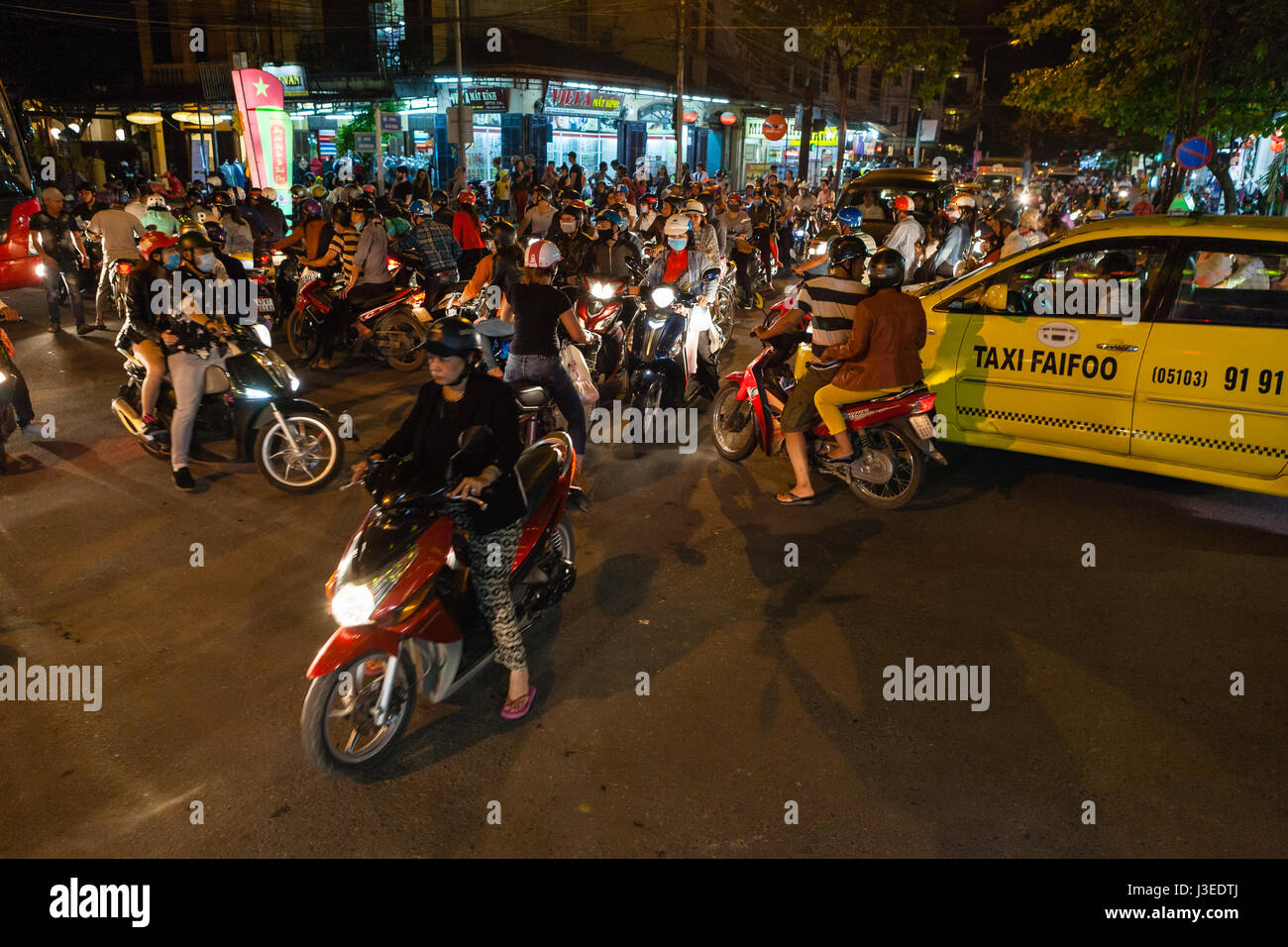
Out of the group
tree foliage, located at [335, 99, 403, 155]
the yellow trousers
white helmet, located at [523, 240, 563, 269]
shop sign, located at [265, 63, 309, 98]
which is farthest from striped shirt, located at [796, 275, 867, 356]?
shop sign, located at [265, 63, 309, 98]

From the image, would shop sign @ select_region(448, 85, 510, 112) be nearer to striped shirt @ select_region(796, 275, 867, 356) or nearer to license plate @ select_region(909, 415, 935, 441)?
striped shirt @ select_region(796, 275, 867, 356)

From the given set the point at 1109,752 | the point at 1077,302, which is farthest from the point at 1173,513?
the point at 1109,752

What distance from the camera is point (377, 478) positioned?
382 cm

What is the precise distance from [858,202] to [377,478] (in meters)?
15.7

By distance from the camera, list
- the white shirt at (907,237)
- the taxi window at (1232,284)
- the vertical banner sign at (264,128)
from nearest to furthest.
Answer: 1. the taxi window at (1232,284)
2. the white shirt at (907,237)
3. the vertical banner sign at (264,128)

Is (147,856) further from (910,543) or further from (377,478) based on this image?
(910,543)

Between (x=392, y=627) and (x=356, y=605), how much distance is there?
17cm

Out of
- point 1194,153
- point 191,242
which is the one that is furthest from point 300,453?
point 1194,153

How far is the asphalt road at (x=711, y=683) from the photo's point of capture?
11.1 feet

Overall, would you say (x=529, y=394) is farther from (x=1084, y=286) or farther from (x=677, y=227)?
(x=1084, y=286)

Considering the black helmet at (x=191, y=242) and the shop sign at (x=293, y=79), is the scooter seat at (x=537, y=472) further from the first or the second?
the shop sign at (x=293, y=79)

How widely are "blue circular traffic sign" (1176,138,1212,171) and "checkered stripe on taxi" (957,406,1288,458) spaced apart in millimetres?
8379

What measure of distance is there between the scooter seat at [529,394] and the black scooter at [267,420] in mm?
1434

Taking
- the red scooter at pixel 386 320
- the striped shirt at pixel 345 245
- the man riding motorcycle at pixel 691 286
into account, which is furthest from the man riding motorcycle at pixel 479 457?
the striped shirt at pixel 345 245
